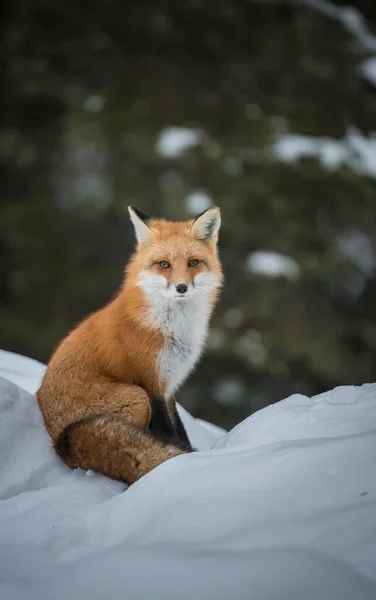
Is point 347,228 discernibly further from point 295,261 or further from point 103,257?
point 103,257

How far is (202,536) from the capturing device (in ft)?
6.67

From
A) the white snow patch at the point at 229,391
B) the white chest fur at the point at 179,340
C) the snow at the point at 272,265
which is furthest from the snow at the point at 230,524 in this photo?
the snow at the point at 272,265

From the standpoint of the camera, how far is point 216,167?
12.4m

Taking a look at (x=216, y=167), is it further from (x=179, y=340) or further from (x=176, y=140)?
(x=179, y=340)

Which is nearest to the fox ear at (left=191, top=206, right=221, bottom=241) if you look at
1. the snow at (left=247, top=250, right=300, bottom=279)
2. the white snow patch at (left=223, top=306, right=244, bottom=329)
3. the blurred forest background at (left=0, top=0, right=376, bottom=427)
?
the blurred forest background at (left=0, top=0, right=376, bottom=427)

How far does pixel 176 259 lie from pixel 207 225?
39 cm

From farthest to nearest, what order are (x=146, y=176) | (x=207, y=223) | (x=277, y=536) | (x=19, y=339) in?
(x=146, y=176) → (x=19, y=339) → (x=207, y=223) → (x=277, y=536)

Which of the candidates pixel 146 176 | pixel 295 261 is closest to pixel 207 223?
pixel 295 261

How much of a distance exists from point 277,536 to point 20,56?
13919 mm

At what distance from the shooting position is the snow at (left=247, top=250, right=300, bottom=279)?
11391 millimetres

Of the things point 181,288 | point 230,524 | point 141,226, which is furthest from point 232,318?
point 230,524

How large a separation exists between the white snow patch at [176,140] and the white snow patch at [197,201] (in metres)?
1.22

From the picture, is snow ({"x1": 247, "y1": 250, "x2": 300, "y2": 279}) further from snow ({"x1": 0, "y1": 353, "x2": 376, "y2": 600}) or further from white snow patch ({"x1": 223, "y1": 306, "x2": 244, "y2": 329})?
snow ({"x1": 0, "y1": 353, "x2": 376, "y2": 600})

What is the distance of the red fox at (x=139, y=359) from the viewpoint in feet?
10.2
